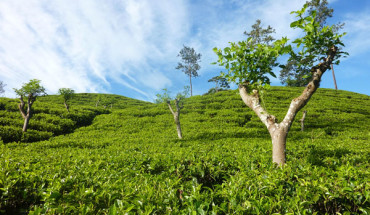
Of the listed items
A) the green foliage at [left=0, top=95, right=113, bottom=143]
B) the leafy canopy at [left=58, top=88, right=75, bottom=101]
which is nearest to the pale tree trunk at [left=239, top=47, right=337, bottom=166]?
the green foliage at [left=0, top=95, right=113, bottom=143]

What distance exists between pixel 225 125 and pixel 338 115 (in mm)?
17177

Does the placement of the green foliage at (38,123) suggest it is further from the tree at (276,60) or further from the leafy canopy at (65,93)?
the tree at (276,60)

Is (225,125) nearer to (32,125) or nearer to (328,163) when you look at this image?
(328,163)

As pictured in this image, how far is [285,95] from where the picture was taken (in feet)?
115

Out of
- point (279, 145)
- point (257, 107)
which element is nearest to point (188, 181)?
point (279, 145)

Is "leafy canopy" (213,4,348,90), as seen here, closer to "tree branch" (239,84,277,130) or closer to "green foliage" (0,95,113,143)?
"tree branch" (239,84,277,130)

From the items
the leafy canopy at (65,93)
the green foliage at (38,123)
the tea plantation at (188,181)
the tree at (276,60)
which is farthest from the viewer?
the leafy canopy at (65,93)

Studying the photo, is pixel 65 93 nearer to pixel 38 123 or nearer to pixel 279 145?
pixel 38 123

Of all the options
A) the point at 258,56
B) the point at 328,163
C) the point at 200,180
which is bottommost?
the point at 200,180

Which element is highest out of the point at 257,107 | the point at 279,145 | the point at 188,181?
the point at 257,107

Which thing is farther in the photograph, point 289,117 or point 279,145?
point 289,117

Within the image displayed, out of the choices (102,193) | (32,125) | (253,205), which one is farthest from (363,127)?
(32,125)

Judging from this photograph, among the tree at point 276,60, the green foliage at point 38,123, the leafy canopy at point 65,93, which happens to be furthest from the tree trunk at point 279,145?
the leafy canopy at point 65,93

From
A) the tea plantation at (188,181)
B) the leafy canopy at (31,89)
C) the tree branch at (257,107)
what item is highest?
the leafy canopy at (31,89)
